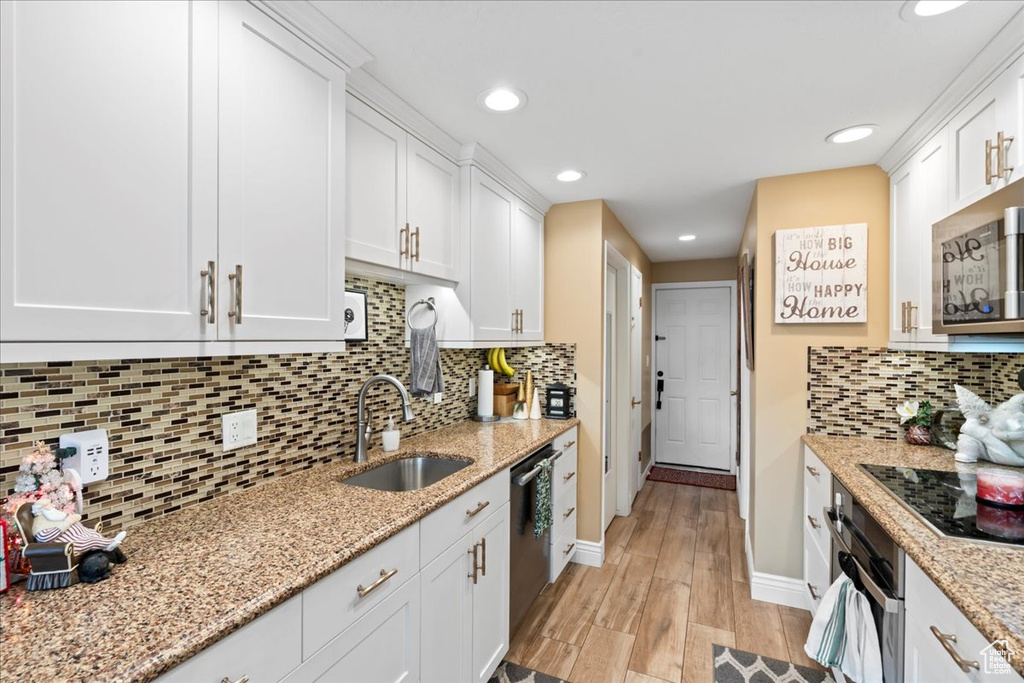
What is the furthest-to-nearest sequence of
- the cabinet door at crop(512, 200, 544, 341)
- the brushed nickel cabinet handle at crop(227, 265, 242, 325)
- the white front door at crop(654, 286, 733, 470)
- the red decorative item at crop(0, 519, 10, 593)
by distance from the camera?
the white front door at crop(654, 286, 733, 470) < the cabinet door at crop(512, 200, 544, 341) < the brushed nickel cabinet handle at crop(227, 265, 242, 325) < the red decorative item at crop(0, 519, 10, 593)

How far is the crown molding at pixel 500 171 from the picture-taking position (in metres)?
2.25

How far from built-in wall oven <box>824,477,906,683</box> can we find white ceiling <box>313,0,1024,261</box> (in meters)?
1.49

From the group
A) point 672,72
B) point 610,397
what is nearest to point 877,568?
point 672,72

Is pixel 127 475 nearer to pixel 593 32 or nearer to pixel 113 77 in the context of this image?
pixel 113 77

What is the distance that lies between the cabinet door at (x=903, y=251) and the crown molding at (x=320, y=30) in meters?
2.36

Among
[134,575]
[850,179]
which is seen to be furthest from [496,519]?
[850,179]

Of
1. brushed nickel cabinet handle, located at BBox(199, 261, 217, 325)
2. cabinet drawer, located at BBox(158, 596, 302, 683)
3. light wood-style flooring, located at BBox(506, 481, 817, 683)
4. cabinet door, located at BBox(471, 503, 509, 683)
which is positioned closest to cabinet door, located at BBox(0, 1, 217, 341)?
brushed nickel cabinet handle, located at BBox(199, 261, 217, 325)

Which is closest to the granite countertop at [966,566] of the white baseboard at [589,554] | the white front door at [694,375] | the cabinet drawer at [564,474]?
the cabinet drawer at [564,474]

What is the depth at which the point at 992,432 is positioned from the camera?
5.92 feet

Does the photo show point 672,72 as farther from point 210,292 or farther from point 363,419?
point 363,419

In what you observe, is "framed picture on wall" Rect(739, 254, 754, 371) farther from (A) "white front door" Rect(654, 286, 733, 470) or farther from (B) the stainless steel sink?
(B) the stainless steel sink

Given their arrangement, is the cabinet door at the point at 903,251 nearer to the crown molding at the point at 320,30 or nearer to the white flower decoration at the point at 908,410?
the white flower decoration at the point at 908,410

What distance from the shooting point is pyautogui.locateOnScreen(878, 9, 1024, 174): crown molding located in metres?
1.37

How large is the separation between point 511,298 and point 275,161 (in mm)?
1579
